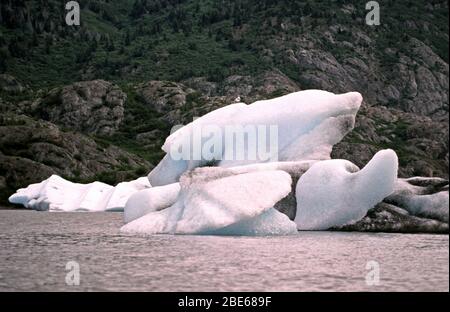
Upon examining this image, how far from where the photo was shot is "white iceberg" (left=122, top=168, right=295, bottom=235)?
2450cm

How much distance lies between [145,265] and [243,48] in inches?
7163

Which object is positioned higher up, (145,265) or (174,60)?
(174,60)

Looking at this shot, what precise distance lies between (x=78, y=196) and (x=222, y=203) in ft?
Answer: 104

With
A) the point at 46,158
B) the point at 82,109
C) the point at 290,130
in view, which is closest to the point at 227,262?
the point at 290,130

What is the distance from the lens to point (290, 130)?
31922 mm

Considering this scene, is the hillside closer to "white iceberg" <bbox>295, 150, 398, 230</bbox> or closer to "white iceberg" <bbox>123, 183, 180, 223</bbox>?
"white iceberg" <bbox>123, 183, 180, 223</bbox>

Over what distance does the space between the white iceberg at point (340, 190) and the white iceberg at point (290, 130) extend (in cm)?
410

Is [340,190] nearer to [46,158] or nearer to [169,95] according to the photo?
[46,158]

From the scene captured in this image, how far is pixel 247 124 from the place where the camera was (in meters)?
32.4

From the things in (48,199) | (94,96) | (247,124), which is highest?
(94,96)

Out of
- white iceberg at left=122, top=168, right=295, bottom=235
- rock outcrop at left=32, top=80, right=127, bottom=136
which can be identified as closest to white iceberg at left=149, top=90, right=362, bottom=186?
white iceberg at left=122, top=168, right=295, bottom=235

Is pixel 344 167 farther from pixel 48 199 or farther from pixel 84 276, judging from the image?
pixel 48 199

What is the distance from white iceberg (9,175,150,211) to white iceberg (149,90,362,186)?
21042 millimetres
